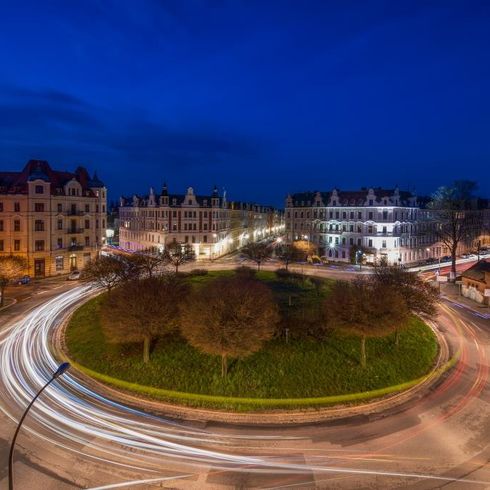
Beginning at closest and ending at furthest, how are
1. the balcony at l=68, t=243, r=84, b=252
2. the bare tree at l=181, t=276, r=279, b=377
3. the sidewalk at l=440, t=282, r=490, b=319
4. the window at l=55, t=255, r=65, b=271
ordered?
the bare tree at l=181, t=276, r=279, b=377 < the sidewalk at l=440, t=282, r=490, b=319 < the window at l=55, t=255, r=65, b=271 < the balcony at l=68, t=243, r=84, b=252

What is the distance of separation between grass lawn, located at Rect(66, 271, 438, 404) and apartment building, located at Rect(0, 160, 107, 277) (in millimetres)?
27706

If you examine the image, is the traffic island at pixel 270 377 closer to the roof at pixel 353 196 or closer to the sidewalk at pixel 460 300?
the sidewalk at pixel 460 300

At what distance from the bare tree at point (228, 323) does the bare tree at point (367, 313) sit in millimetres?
4638

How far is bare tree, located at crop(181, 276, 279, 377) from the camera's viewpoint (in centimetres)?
2120

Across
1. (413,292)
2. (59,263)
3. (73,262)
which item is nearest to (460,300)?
(413,292)

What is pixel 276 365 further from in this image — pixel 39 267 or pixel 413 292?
pixel 39 267

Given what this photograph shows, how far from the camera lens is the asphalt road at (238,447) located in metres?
14.6

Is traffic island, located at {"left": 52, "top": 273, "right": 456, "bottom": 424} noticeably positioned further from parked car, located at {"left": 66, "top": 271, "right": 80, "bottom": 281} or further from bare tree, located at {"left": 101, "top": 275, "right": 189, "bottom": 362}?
parked car, located at {"left": 66, "top": 271, "right": 80, "bottom": 281}

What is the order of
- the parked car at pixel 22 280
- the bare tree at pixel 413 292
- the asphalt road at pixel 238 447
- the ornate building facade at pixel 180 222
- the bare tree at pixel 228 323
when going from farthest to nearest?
the ornate building facade at pixel 180 222
the parked car at pixel 22 280
the bare tree at pixel 413 292
the bare tree at pixel 228 323
the asphalt road at pixel 238 447

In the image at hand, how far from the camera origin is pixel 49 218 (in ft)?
174

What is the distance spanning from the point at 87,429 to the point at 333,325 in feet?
52.0

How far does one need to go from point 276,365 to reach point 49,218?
43.7 metres

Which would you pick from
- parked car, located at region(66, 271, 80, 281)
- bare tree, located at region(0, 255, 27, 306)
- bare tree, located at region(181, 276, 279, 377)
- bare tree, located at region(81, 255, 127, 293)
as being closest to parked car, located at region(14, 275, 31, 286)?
parked car, located at region(66, 271, 80, 281)

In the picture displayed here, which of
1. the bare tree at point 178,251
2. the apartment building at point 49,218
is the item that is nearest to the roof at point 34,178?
the apartment building at point 49,218
